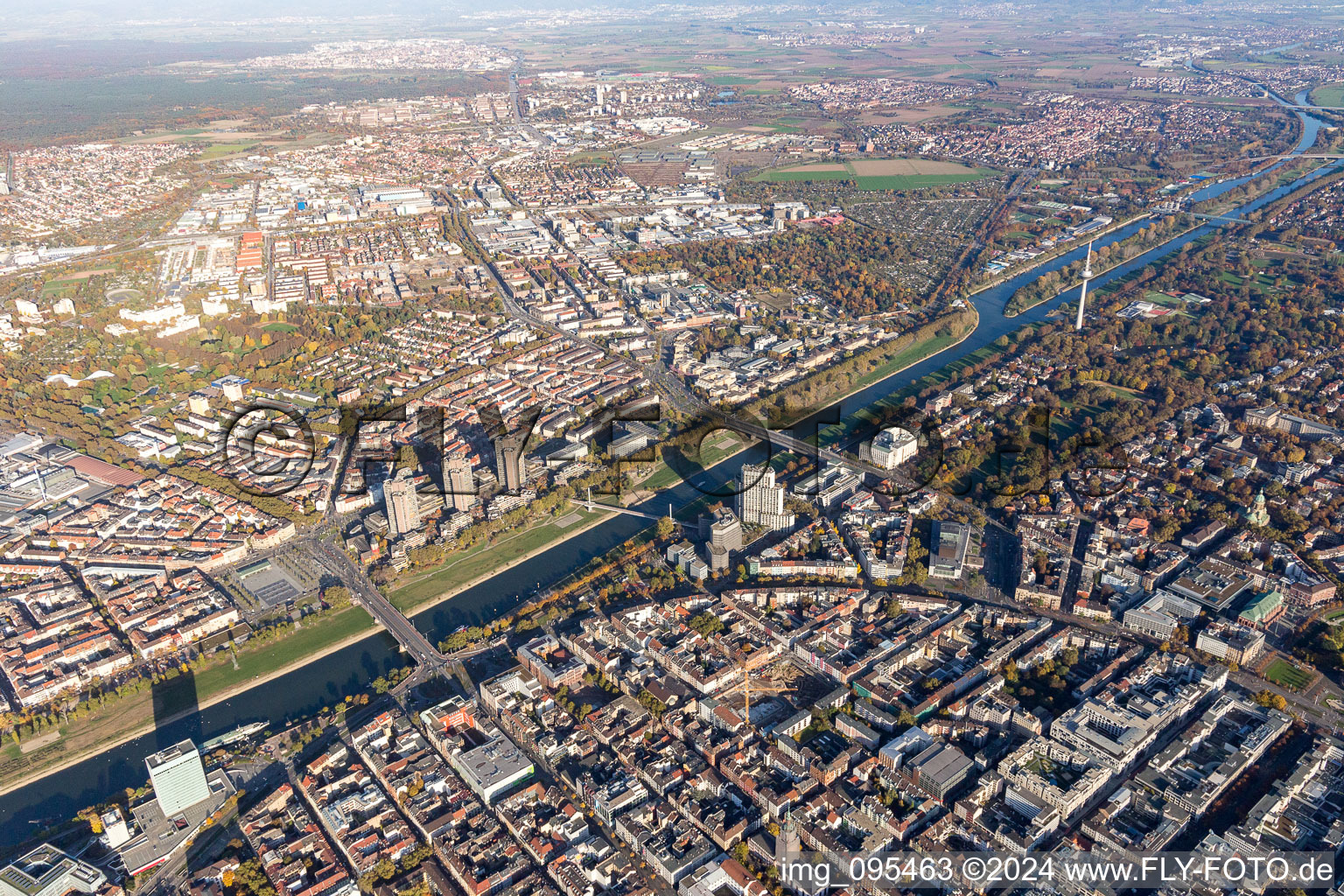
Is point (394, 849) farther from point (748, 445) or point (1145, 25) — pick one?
point (1145, 25)

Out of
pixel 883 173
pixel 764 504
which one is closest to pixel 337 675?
pixel 764 504

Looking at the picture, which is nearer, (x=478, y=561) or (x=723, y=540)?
(x=723, y=540)

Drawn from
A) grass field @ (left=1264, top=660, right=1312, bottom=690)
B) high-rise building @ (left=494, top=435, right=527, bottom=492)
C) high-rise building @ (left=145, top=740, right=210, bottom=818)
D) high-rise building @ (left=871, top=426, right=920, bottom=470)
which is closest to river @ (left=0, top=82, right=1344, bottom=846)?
high-rise building @ (left=145, top=740, right=210, bottom=818)

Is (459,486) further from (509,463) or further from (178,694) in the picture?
(178,694)

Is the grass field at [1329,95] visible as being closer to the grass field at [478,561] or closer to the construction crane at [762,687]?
the grass field at [478,561]

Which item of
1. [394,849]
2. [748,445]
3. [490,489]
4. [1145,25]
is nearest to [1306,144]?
[748,445]

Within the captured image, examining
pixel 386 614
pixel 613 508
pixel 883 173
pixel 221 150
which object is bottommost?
pixel 386 614
